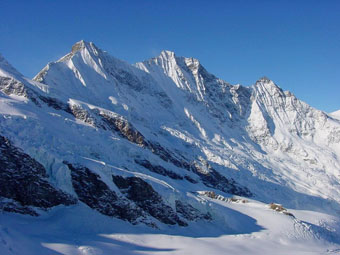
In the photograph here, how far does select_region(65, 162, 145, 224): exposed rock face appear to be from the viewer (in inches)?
1770

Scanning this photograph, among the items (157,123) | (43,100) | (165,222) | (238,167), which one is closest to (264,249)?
(165,222)

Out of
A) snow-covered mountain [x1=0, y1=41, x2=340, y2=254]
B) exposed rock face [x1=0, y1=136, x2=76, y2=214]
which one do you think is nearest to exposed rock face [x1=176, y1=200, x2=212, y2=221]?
snow-covered mountain [x1=0, y1=41, x2=340, y2=254]

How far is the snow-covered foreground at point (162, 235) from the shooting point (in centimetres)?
3294

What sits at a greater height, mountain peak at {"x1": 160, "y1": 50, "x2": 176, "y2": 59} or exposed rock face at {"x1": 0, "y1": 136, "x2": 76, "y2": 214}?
mountain peak at {"x1": 160, "y1": 50, "x2": 176, "y2": 59}

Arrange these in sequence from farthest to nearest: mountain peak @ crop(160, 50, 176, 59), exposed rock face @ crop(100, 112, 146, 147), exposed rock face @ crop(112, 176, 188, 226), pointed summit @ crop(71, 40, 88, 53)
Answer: mountain peak @ crop(160, 50, 176, 59) → pointed summit @ crop(71, 40, 88, 53) → exposed rock face @ crop(100, 112, 146, 147) → exposed rock face @ crop(112, 176, 188, 226)

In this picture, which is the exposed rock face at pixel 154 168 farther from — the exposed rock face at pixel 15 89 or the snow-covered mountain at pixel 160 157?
the exposed rock face at pixel 15 89

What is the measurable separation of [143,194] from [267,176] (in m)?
84.9

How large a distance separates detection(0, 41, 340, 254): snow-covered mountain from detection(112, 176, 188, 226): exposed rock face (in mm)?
197

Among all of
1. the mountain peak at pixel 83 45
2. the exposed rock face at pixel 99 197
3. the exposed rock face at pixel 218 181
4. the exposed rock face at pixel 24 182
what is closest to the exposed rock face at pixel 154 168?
the exposed rock face at pixel 218 181

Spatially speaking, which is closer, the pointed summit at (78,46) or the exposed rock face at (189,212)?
the exposed rock face at (189,212)

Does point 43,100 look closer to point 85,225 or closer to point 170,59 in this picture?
A: point 85,225

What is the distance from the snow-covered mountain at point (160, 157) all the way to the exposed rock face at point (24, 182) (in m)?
0.13

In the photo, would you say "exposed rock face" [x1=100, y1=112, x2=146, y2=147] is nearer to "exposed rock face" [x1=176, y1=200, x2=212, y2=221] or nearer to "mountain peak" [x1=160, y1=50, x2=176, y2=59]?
"exposed rock face" [x1=176, y1=200, x2=212, y2=221]

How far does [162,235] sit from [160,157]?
44829 millimetres
